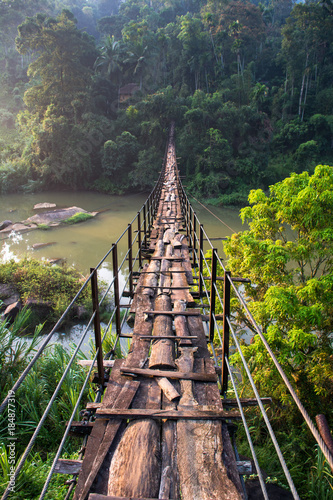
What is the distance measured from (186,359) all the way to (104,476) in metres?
0.94

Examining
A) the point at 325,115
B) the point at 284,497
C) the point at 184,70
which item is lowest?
the point at 284,497

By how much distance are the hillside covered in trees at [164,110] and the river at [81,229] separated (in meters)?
1.46

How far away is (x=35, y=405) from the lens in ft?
13.0

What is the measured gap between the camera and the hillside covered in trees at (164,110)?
63.9ft

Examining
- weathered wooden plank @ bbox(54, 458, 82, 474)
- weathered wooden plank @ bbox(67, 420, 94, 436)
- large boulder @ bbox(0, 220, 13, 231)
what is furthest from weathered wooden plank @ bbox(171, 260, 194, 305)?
large boulder @ bbox(0, 220, 13, 231)

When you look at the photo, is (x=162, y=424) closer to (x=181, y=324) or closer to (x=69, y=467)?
(x=69, y=467)

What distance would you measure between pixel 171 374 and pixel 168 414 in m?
0.36

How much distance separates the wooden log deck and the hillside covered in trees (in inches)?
656

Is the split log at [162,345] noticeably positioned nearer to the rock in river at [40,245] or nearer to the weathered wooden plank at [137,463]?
the weathered wooden plank at [137,463]

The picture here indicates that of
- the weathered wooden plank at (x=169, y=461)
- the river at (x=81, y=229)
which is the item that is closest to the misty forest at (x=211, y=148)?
the river at (x=81, y=229)

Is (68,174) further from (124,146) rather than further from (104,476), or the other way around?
(104,476)

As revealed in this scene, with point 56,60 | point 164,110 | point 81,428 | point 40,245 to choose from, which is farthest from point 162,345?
point 56,60

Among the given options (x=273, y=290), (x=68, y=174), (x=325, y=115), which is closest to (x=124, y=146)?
(x=68, y=174)

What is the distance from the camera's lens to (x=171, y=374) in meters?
2.00
